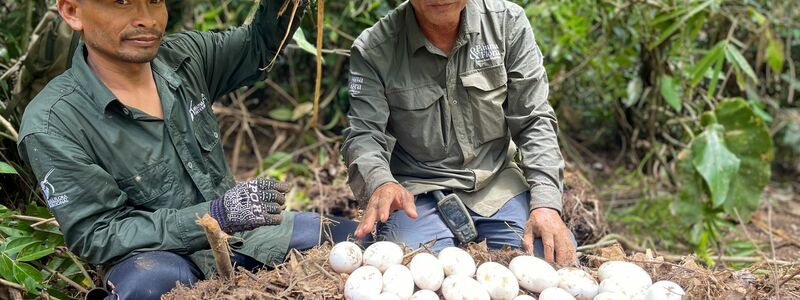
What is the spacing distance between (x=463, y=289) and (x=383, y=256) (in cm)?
29

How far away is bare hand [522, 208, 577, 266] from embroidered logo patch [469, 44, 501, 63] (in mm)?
609

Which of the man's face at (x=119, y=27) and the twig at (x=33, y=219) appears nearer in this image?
the man's face at (x=119, y=27)

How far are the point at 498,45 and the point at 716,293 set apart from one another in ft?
3.90

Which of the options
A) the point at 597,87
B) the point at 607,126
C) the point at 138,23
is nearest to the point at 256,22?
the point at 138,23

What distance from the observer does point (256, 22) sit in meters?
3.04

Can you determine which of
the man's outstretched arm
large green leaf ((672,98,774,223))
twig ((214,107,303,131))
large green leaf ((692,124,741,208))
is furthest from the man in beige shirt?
twig ((214,107,303,131))

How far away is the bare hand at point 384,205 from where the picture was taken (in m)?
2.62

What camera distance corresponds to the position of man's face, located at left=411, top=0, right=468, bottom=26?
283cm

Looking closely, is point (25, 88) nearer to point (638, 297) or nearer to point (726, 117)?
point (638, 297)

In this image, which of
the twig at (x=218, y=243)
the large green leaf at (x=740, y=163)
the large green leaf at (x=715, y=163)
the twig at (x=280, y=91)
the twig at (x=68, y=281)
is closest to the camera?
the twig at (x=218, y=243)

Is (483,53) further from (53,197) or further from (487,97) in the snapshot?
(53,197)

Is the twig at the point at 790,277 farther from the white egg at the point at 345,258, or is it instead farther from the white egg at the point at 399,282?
the white egg at the point at 345,258

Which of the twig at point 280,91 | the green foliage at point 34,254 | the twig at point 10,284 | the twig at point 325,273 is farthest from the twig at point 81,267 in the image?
the twig at point 280,91

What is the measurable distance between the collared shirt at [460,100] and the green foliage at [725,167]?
5.19 ft
